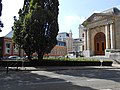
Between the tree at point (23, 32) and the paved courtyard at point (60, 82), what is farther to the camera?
the tree at point (23, 32)

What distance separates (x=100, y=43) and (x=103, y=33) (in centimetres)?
310

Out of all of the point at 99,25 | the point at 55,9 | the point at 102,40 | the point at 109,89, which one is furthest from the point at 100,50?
the point at 109,89

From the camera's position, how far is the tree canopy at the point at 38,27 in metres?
29.2

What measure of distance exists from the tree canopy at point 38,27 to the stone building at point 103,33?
16.8 meters

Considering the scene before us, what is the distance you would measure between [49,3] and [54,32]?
449cm

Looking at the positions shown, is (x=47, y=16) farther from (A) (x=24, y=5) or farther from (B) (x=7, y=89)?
(B) (x=7, y=89)

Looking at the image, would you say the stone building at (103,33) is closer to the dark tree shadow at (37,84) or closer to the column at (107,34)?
the column at (107,34)

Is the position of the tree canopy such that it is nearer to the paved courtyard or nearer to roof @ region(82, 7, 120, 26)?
the paved courtyard

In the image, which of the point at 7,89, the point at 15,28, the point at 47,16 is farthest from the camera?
the point at 15,28

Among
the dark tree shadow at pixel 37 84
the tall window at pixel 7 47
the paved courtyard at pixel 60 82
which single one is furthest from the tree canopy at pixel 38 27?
the tall window at pixel 7 47

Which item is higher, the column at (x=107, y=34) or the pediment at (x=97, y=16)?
the pediment at (x=97, y=16)

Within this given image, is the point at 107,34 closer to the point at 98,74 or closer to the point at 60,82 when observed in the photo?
the point at 98,74

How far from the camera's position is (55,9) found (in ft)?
103

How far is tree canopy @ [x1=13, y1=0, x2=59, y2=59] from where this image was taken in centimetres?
2922
